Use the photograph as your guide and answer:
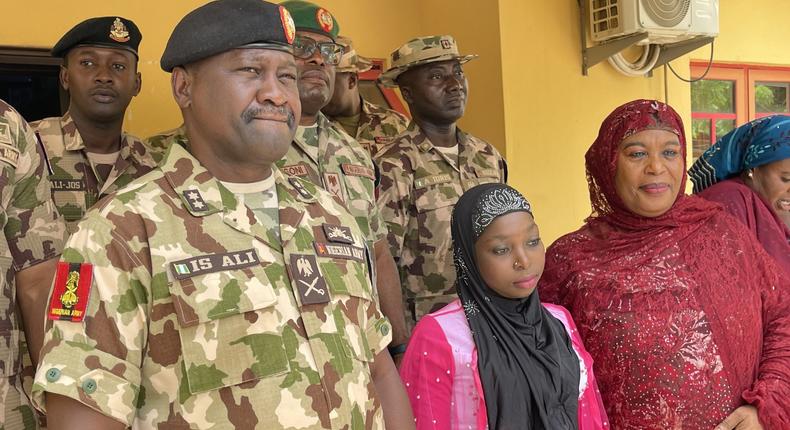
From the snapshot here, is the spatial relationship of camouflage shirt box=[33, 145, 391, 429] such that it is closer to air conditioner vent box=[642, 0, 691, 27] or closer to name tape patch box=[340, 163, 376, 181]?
name tape patch box=[340, 163, 376, 181]

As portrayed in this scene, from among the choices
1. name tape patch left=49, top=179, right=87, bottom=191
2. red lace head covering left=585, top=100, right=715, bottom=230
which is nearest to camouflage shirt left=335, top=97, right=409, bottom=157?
name tape patch left=49, top=179, right=87, bottom=191

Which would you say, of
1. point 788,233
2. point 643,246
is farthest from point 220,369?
point 788,233

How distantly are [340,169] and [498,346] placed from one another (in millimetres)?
986

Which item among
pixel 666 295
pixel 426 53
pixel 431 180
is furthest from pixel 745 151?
pixel 426 53

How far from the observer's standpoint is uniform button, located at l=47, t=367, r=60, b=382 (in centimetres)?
143

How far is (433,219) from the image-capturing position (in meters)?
3.59

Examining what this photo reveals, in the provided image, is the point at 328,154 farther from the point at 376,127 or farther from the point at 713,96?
the point at 713,96

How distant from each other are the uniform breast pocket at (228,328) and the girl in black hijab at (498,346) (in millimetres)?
785

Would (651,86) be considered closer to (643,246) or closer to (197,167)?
(643,246)

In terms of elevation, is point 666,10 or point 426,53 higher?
point 666,10

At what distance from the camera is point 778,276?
8.96ft

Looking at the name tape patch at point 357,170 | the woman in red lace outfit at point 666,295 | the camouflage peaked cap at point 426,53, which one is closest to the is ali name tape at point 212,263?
the woman in red lace outfit at point 666,295

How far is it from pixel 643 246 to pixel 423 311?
1150 mm

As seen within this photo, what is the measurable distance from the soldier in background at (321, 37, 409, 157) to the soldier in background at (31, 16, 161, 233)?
1.20m
